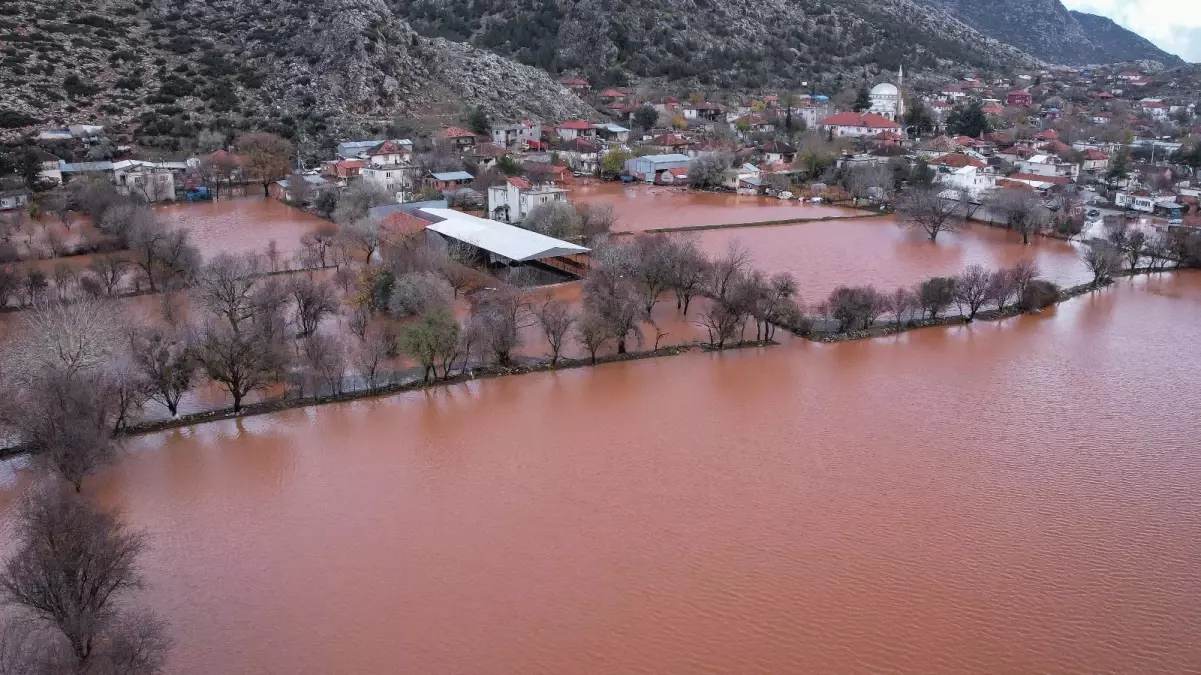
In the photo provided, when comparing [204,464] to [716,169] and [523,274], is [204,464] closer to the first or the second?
[523,274]

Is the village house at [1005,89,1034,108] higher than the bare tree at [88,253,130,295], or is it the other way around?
the village house at [1005,89,1034,108]

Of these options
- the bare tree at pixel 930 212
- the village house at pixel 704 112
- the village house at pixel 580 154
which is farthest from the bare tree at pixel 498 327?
the village house at pixel 704 112

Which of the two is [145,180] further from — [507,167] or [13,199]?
[507,167]

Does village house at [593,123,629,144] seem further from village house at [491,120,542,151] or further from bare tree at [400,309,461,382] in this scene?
bare tree at [400,309,461,382]

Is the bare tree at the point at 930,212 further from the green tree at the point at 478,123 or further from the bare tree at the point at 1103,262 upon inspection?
the green tree at the point at 478,123

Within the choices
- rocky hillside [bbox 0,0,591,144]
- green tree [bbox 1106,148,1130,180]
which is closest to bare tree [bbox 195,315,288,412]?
rocky hillside [bbox 0,0,591,144]

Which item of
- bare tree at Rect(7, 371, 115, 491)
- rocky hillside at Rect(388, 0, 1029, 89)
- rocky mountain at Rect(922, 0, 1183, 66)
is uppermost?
rocky mountain at Rect(922, 0, 1183, 66)

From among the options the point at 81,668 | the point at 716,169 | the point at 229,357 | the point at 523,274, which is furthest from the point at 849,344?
the point at 716,169
